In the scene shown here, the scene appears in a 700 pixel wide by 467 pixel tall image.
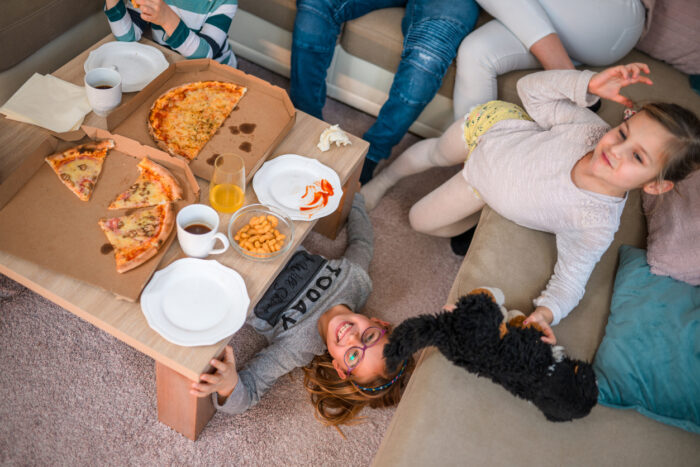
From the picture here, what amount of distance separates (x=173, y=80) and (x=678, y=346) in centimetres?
163

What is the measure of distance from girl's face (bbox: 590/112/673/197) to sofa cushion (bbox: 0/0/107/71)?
5.94 feet

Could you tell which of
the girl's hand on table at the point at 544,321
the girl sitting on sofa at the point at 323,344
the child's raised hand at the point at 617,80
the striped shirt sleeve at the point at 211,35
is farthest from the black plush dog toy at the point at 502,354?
the striped shirt sleeve at the point at 211,35

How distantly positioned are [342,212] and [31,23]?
1215 mm

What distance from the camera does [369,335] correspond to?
1464 millimetres

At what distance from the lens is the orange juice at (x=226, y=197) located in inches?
53.7

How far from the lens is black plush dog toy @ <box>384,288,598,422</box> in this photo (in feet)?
4.10

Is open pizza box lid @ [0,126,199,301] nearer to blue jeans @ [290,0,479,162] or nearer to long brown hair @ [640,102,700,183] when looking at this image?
blue jeans @ [290,0,479,162]

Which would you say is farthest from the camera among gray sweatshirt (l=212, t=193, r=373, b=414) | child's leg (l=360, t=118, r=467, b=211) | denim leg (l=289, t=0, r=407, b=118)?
denim leg (l=289, t=0, r=407, b=118)

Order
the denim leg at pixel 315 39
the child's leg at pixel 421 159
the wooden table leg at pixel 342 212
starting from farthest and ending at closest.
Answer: the denim leg at pixel 315 39 < the child's leg at pixel 421 159 < the wooden table leg at pixel 342 212

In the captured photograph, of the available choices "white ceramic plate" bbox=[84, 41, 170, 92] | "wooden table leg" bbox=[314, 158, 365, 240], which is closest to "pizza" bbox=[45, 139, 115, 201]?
"white ceramic plate" bbox=[84, 41, 170, 92]

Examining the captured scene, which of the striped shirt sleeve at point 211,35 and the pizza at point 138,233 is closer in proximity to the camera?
the pizza at point 138,233

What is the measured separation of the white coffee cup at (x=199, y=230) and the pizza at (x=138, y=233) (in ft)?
0.18

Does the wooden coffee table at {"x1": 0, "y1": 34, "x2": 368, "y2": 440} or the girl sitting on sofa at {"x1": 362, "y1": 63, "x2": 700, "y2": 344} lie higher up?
the girl sitting on sofa at {"x1": 362, "y1": 63, "x2": 700, "y2": 344}

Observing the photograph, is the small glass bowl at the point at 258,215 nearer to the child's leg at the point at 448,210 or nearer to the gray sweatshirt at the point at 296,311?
the gray sweatshirt at the point at 296,311
